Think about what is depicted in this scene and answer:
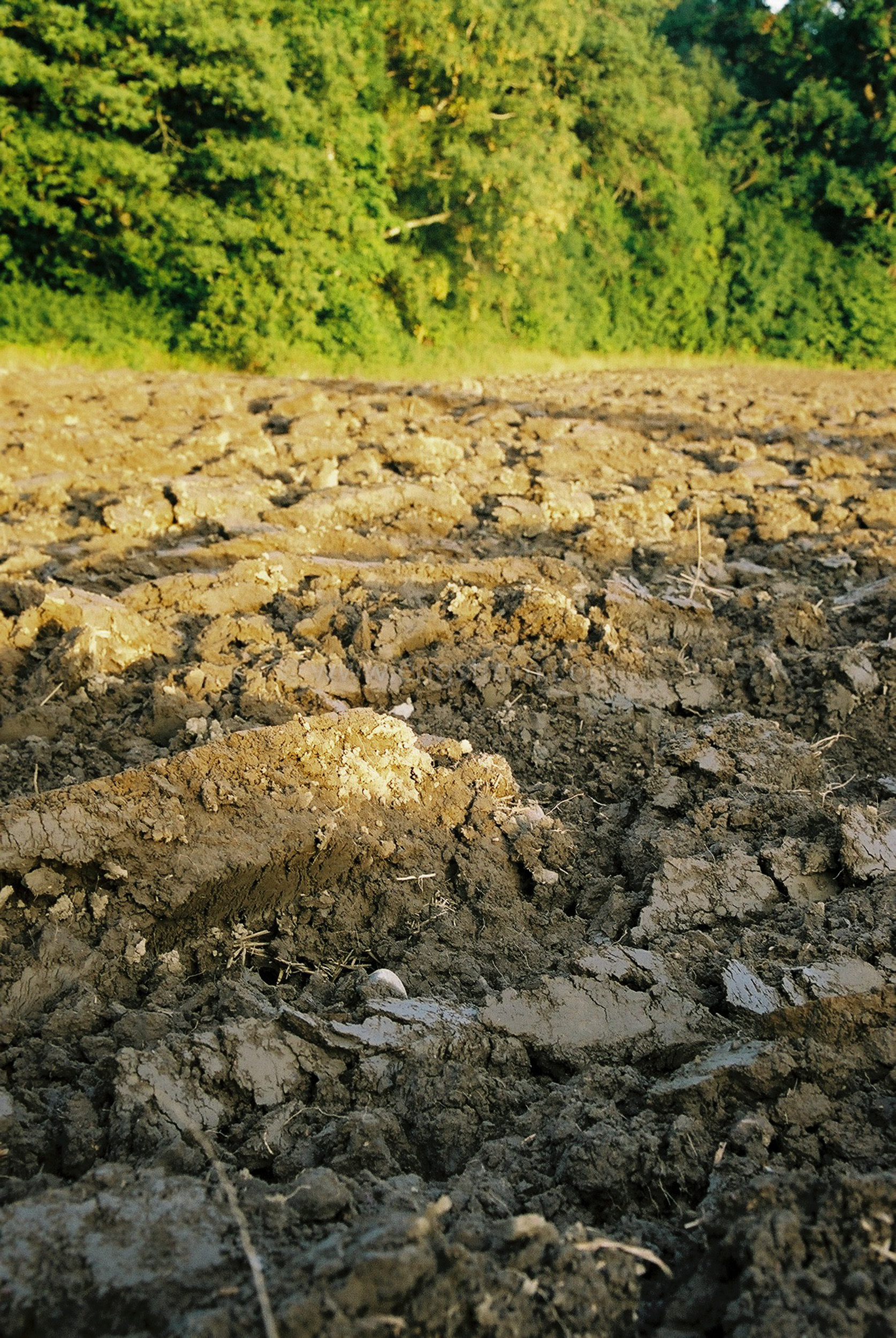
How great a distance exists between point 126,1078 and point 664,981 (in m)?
1.22

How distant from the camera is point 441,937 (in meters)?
2.59

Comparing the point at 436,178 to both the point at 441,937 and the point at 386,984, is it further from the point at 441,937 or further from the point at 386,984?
the point at 386,984

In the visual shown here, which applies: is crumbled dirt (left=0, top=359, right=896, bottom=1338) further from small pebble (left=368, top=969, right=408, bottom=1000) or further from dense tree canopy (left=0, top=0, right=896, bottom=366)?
dense tree canopy (left=0, top=0, right=896, bottom=366)

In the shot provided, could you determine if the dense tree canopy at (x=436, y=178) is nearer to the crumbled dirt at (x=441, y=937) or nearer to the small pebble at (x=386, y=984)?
the crumbled dirt at (x=441, y=937)

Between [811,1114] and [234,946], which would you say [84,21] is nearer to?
[234,946]

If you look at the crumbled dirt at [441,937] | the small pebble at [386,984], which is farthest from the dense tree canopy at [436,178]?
the small pebble at [386,984]

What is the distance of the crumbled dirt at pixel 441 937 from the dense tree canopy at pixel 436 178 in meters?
9.91

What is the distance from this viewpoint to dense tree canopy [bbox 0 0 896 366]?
12789mm

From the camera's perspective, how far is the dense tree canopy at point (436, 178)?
12789 mm

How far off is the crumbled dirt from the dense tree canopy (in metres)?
9.91

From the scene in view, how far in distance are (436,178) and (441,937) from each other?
56.8 feet

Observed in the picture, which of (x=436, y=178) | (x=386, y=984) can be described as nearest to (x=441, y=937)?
(x=386, y=984)

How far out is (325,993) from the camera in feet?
7.85

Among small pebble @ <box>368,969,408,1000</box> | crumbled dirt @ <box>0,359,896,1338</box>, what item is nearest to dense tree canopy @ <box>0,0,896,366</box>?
crumbled dirt @ <box>0,359,896,1338</box>
